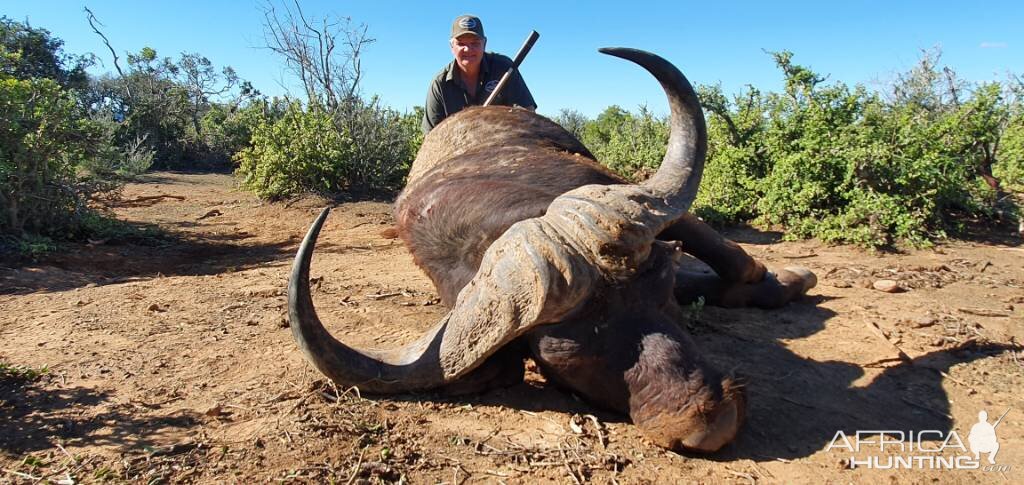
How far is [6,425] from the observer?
2.48 meters

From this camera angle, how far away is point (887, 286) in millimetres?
4461

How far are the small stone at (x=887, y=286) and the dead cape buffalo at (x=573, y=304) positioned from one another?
249 cm

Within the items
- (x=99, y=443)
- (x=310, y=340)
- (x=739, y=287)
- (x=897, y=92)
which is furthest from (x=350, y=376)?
(x=897, y=92)

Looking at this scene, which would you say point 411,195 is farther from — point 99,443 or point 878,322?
point 878,322

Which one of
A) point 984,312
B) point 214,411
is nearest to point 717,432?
point 214,411

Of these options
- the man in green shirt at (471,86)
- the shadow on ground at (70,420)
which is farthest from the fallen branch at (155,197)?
the shadow on ground at (70,420)

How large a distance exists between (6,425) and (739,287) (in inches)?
154

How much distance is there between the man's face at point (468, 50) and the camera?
536cm

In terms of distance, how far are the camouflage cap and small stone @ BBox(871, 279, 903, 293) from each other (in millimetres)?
3768

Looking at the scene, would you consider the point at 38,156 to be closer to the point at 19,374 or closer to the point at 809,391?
the point at 19,374

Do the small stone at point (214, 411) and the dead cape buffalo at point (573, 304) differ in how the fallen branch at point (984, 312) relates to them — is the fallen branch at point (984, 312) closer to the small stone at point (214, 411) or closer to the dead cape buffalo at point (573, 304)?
the dead cape buffalo at point (573, 304)

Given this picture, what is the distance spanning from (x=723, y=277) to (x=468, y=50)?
2.98m

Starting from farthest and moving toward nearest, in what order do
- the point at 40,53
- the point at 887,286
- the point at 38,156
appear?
the point at 40,53
the point at 38,156
the point at 887,286

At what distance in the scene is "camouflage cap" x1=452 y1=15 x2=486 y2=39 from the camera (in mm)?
5268
